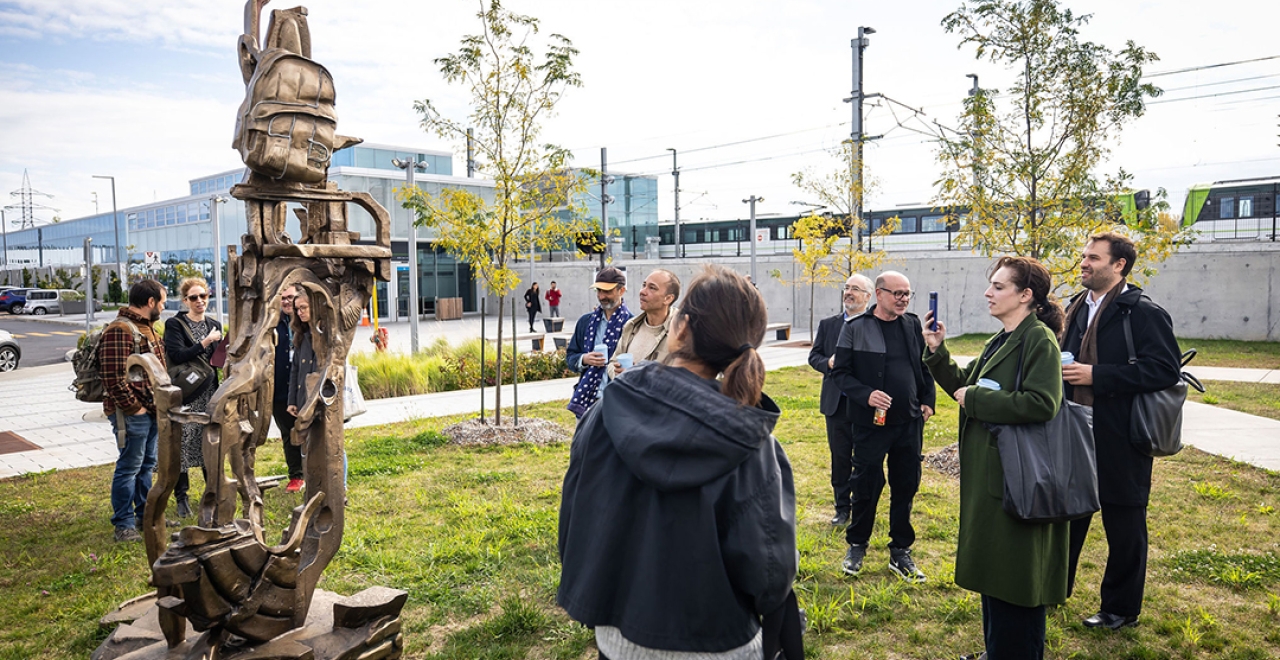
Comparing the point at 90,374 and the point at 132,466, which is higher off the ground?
the point at 90,374

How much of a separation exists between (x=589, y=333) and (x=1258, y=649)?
168 inches

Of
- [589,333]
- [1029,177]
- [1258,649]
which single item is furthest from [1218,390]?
[589,333]

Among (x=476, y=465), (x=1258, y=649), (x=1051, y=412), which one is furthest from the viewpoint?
(x=476, y=465)

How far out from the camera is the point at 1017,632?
3.23 meters

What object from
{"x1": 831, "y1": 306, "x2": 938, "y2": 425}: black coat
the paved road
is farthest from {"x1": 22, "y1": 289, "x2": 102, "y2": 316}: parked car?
{"x1": 831, "y1": 306, "x2": 938, "y2": 425}: black coat

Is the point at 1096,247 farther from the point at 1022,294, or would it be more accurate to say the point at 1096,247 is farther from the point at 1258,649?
the point at 1258,649

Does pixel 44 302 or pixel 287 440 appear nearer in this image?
pixel 287 440

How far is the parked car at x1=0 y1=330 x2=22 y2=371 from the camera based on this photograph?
16.9 meters

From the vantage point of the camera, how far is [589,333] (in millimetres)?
5906

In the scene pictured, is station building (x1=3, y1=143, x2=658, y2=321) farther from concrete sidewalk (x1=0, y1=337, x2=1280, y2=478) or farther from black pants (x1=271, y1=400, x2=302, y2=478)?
black pants (x1=271, y1=400, x2=302, y2=478)

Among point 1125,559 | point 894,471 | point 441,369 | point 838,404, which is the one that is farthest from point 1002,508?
point 441,369

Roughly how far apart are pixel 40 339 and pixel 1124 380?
3048 centimetres

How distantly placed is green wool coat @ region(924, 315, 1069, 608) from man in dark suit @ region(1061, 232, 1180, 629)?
2.91 feet

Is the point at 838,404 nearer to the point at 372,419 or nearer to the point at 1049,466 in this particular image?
the point at 1049,466
